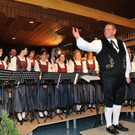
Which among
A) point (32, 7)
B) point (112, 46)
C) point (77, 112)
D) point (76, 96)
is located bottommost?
point (77, 112)

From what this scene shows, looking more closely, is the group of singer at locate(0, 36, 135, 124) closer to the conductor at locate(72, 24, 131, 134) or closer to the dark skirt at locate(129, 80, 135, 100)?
the dark skirt at locate(129, 80, 135, 100)

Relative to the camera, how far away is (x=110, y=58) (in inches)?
94.3

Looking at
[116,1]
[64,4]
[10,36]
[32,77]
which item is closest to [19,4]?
[64,4]

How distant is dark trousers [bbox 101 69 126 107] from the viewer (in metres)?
Answer: 2.36

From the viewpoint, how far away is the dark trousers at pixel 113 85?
2.36m

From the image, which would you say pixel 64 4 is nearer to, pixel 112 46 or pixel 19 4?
pixel 19 4

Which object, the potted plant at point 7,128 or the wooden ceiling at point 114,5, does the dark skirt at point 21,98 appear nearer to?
the potted plant at point 7,128

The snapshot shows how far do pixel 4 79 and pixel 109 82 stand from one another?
181cm

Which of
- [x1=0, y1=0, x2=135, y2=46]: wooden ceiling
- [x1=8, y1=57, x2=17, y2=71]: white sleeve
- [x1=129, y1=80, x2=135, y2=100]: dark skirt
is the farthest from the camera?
[x1=129, y1=80, x2=135, y2=100]: dark skirt

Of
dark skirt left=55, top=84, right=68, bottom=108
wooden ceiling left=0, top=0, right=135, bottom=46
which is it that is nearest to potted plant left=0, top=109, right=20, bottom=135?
dark skirt left=55, top=84, right=68, bottom=108

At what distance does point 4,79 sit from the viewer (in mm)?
2838

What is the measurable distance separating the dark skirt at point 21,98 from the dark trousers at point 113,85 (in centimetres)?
196

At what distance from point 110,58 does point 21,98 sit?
86.7 inches

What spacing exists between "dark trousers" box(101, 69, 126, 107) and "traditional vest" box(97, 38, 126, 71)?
0.25 ft
